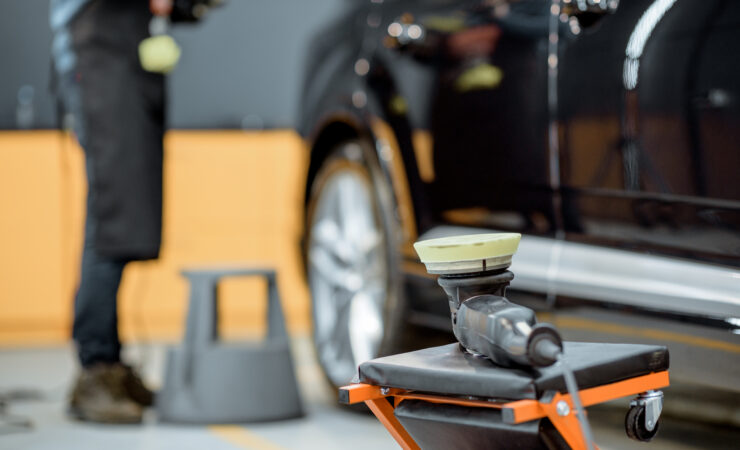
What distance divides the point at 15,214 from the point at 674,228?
3.89 meters

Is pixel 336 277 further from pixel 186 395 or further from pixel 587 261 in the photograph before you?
pixel 587 261

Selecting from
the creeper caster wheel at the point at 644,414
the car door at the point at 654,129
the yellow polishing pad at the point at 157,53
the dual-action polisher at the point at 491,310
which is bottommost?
the creeper caster wheel at the point at 644,414

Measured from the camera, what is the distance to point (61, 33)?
287 centimetres

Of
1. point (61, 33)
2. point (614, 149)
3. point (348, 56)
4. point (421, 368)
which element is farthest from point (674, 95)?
point (61, 33)

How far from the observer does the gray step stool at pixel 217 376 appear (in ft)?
9.02

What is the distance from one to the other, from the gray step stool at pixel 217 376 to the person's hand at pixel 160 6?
0.77 metres

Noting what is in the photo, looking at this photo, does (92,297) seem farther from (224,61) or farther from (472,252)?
(224,61)

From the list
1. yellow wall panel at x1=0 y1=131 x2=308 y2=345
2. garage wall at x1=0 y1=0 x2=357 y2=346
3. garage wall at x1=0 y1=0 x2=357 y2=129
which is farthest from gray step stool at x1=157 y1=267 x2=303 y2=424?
garage wall at x1=0 y1=0 x2=357 y2=129

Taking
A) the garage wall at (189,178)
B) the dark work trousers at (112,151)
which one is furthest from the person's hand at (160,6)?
the garage wall at (189,178)

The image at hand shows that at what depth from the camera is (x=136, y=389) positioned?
2982mm

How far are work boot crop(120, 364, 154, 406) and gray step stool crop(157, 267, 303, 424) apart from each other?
14 centimetres

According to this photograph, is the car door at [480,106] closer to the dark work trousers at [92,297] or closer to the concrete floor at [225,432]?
the concrete floor at [225,432]

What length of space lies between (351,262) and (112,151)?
0.76 m

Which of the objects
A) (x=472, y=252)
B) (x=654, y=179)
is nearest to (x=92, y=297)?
(x=654, y=179)
